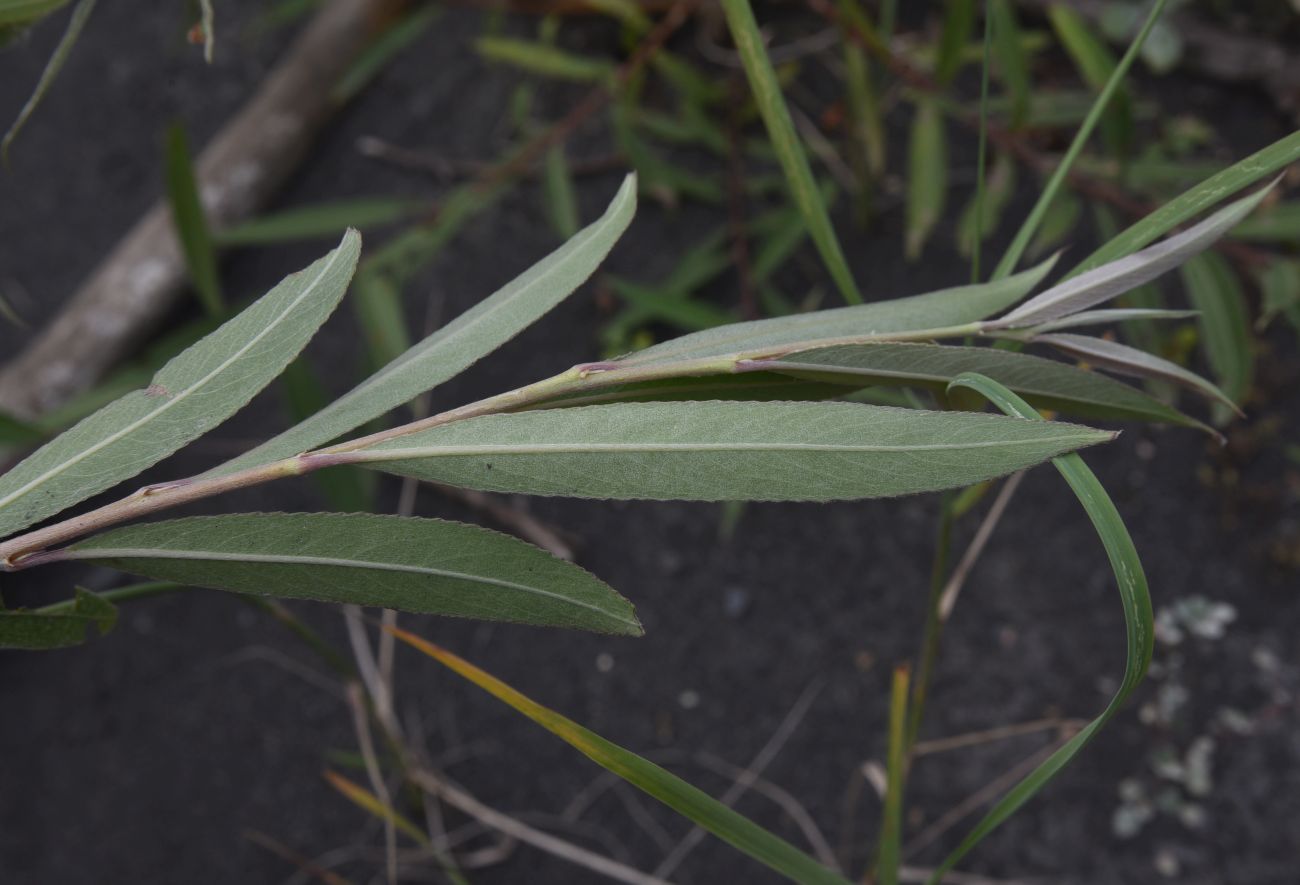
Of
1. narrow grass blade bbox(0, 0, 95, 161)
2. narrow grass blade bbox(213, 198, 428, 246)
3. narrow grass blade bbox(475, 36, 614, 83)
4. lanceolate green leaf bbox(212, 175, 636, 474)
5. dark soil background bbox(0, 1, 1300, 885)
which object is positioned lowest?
dark soil background bbox(0, 1, 1300, 885)

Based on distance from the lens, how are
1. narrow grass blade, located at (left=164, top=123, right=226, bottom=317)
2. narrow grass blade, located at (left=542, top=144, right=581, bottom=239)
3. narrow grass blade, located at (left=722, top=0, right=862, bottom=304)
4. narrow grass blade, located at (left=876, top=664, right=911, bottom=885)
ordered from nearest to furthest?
narrow grass blade, located at (left=722, top=0, right=862, bottom=304) → narrow grass blade, located at (left=876, top=664, right=911, bottom=885) → narrow grass blade, located at (left=164, top=123, right=226, bottom=317) → narrow grass blade, located at (left=542, top=144, right=581, bottom=239)

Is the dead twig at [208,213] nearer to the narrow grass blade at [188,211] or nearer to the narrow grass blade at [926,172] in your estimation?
the narrow grass blade at [188,211]

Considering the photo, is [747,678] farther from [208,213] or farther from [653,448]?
[208,213]

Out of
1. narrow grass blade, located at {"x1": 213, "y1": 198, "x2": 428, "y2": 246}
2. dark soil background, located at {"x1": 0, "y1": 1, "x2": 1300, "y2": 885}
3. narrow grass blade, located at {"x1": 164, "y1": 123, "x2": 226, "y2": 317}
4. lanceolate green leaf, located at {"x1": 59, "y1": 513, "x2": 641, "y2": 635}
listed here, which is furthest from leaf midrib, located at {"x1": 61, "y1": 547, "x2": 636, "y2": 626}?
narrow grass blade, located at {"x1": 213, "y1": 198, "x2": 428, "y2": 246}

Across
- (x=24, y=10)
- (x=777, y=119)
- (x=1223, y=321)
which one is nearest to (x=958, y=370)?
(x=777, y=119)

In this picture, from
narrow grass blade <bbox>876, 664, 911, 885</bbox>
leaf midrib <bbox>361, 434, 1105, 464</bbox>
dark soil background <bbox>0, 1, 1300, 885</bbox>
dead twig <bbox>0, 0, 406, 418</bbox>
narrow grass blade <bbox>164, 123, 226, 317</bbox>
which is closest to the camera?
leaf midrib <bbox>361, 434, 1105, 464</bbox>

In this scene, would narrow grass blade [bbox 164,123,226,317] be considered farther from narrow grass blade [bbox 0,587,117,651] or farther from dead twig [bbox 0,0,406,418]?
narrow grass blade [bbox 0,587,117,651]
